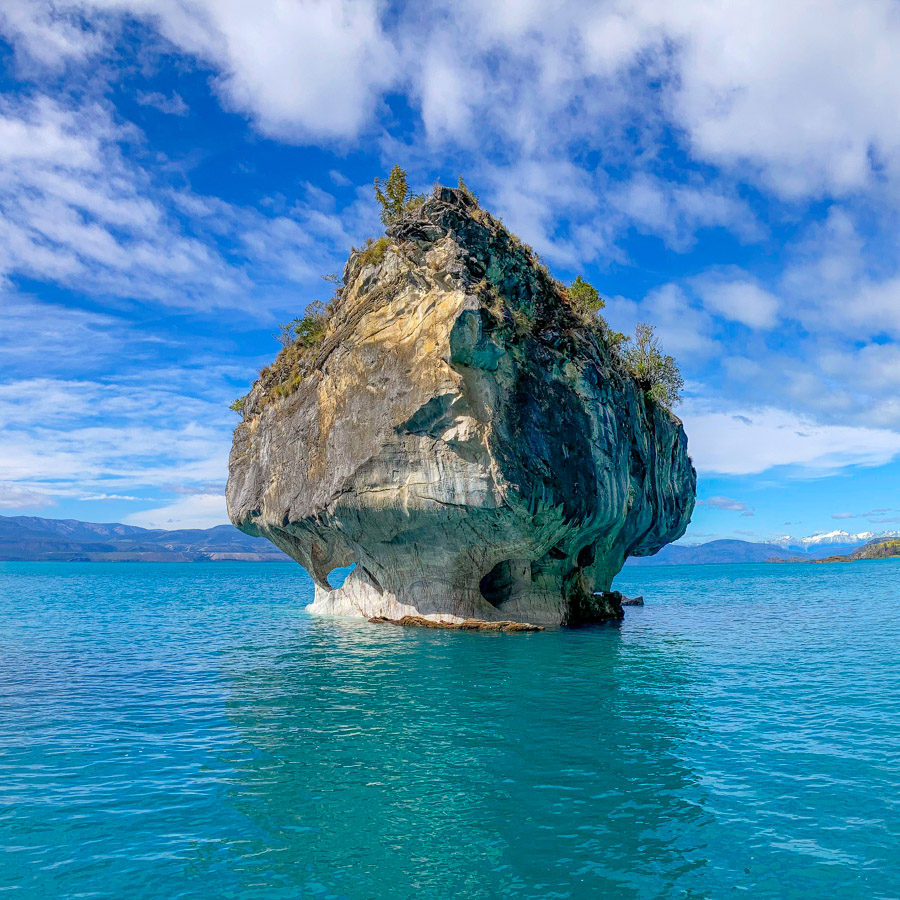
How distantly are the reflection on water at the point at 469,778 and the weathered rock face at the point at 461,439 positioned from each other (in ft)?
25.8

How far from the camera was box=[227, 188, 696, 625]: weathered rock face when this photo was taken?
87.5 ft

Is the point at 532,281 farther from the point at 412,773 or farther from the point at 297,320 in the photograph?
the point at 412,773

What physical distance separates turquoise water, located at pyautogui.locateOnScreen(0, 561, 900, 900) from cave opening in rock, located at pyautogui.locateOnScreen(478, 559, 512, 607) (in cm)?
866

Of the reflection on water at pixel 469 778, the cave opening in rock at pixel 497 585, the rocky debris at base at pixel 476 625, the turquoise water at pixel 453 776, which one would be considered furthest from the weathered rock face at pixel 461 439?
the reflection on water at pixel 469 778

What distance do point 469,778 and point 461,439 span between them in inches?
634

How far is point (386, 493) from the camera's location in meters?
28.2

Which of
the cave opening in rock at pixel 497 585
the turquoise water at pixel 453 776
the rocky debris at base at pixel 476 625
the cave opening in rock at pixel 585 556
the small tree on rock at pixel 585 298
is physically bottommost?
the turquoise water at pixel 453 776

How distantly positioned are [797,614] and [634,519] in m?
13.7

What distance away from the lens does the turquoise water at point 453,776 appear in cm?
827

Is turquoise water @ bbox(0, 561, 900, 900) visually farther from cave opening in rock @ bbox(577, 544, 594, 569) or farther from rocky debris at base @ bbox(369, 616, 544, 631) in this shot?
cave opening in rock @ bbox(577, 544, 594, 569)

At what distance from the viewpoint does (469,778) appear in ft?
37.6

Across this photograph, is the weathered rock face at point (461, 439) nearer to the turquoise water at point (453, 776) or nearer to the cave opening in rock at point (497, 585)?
the cave opening in rock at point (497, 585)

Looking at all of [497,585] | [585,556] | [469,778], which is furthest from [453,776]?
[585,556]

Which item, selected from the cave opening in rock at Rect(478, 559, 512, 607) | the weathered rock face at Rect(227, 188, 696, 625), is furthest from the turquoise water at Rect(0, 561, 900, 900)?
the cave opening in rock at Rect(478, 559, 512, 607)
